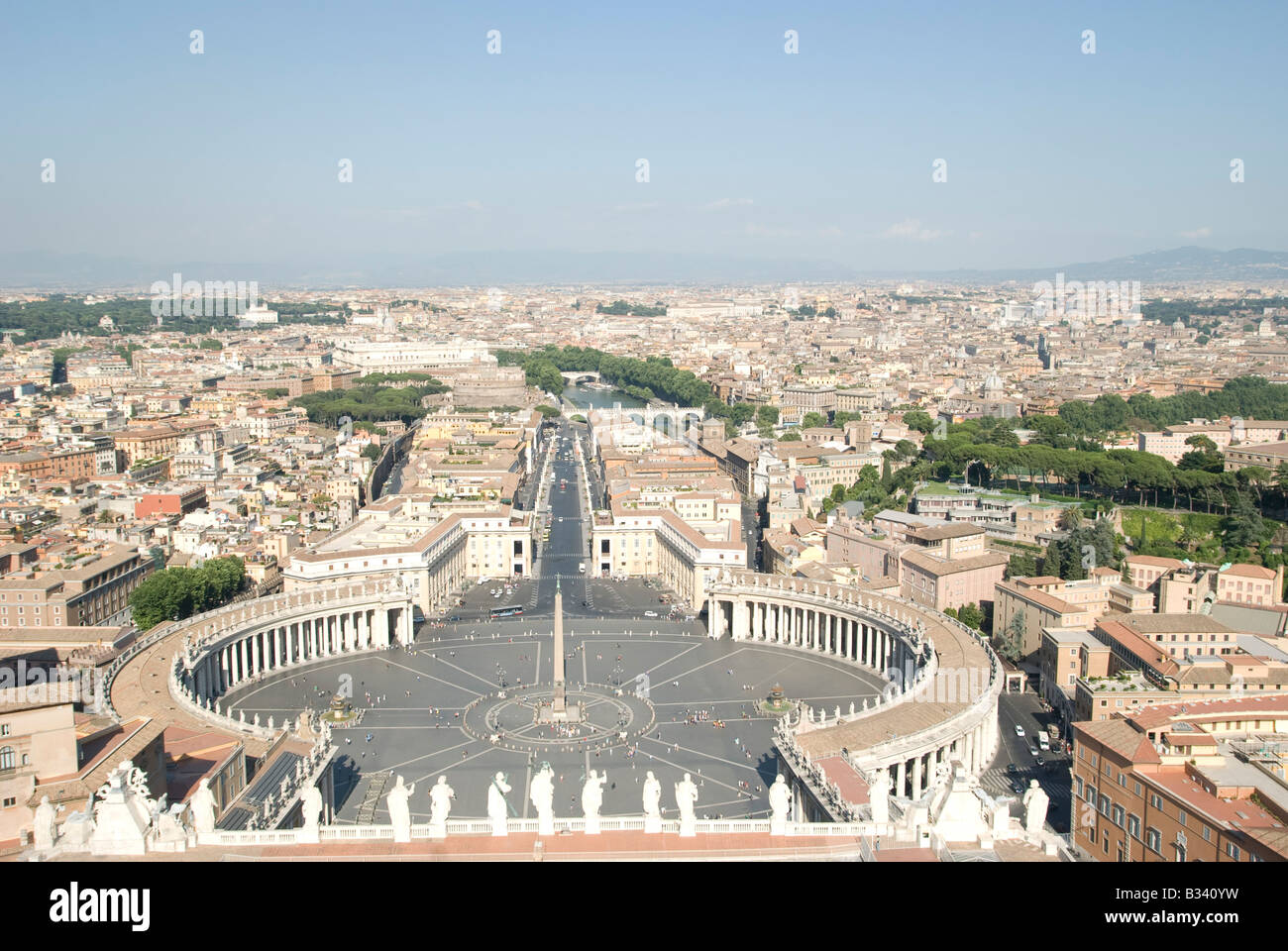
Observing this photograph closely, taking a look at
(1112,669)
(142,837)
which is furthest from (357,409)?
(142,837)

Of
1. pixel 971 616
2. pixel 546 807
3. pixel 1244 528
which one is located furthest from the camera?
pixel 1244 528

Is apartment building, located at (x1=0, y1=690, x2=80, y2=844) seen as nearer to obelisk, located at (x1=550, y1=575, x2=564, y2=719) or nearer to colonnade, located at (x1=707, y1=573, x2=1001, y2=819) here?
colonnade, located at (x1=707, y1=573, x2=1001, y2=819)

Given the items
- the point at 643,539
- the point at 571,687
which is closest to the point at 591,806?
the point at 571,687

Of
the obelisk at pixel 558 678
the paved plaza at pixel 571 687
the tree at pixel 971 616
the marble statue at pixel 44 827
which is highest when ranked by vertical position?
the marble statue at pixel 44 827

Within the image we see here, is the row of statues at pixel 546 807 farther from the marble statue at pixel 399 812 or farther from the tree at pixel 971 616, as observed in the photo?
the tree at pixel 971 616

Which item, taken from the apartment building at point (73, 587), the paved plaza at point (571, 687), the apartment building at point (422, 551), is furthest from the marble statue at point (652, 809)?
the apartment building at point (73, 587)

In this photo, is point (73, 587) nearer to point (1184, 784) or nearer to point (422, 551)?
point (422, 551)
